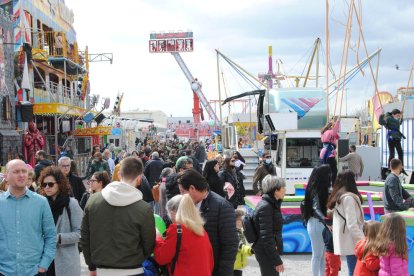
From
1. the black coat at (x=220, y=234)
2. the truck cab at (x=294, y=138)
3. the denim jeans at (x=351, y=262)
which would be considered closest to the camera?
the black coat at (x=220, y=234)

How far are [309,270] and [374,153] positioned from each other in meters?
11.0

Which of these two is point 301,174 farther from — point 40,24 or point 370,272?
point 40,24

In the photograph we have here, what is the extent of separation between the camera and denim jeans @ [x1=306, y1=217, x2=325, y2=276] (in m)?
7.02

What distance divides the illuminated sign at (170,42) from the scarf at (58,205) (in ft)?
208

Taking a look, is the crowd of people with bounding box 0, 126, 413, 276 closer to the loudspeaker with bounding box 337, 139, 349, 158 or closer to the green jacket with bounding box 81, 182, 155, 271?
the green jacket with bounding box 81, 182, 155, 271

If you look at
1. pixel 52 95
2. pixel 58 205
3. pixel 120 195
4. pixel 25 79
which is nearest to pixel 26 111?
pixel 25 79

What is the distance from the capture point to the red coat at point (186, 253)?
14.6ft

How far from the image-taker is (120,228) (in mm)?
4434

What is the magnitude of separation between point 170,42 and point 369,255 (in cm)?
6486

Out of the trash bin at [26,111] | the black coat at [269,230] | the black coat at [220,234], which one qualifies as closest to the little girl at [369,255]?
the black coat at [269,230]

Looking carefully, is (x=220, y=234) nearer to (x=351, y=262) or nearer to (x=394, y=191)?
(x=351, y=262)

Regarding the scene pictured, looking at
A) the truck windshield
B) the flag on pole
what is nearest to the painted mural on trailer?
the truck windshield

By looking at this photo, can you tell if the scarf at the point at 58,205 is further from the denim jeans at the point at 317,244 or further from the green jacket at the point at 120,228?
the denim jeans at the point at 317,244

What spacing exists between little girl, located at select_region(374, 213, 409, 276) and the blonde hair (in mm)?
1703
